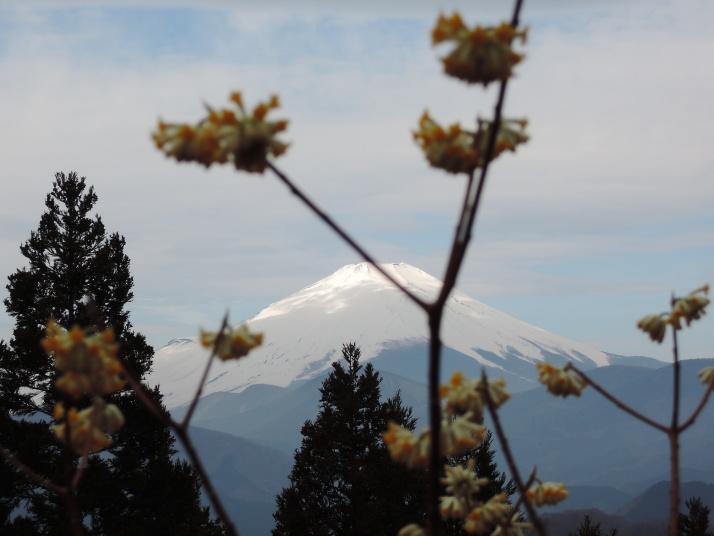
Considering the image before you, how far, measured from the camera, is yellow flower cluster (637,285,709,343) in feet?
6.26

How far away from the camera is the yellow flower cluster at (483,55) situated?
1.04 metres

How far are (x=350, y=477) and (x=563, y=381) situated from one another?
22135 mm

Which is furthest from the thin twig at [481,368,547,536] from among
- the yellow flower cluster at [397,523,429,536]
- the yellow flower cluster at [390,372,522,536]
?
the yellow flower cluster at [397,523,429,536]

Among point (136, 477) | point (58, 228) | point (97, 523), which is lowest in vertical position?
point (97, 523)

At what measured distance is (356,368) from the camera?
1016 inches

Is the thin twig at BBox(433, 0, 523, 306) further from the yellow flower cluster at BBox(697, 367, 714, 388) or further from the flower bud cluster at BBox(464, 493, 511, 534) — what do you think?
the yellow flower cluster at BBox(697, 367, 714, 388)

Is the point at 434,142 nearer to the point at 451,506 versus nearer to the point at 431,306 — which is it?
the point at 431,306

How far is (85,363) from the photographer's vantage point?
3.97 feet

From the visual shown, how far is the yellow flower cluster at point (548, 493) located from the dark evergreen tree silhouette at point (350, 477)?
20.1 metres

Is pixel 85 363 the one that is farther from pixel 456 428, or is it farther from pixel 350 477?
pixel 350 477

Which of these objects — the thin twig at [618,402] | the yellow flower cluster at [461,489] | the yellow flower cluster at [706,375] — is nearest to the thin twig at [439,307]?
the thin twig at [618,402]

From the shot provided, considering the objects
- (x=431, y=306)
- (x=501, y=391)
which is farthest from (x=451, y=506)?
(x=431, y=306)

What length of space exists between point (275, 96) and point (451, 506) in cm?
114

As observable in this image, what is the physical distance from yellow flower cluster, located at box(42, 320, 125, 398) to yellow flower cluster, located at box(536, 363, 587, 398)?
108 centimetres
